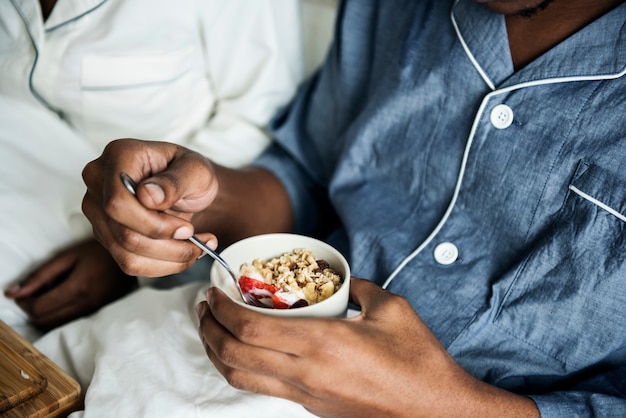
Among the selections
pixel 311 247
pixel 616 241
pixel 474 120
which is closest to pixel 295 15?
pixel 474 120

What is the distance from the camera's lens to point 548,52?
35.6 inches

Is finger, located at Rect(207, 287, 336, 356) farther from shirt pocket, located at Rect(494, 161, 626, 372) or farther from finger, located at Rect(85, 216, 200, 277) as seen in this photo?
shirt pocket, located at Rect(494, 161, 626, 372)

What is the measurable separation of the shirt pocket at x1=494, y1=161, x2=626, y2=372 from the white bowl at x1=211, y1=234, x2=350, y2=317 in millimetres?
300

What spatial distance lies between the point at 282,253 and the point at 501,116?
15.8 inches

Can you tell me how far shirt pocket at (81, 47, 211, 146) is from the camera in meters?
1.23

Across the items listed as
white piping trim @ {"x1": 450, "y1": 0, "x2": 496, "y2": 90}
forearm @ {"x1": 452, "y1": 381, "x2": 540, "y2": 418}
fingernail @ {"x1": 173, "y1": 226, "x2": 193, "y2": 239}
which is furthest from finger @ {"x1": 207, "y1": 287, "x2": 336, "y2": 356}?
white piping trim @ {"x1": 450, "y1": 0, "x2": 496, "y2": 90}

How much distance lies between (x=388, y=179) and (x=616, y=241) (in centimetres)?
41

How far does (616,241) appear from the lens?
85cm

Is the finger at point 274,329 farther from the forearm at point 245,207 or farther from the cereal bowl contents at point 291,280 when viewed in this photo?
the forearm at point 245,207

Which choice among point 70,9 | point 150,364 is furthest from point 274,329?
point 70,9

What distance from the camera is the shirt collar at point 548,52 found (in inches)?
33.9

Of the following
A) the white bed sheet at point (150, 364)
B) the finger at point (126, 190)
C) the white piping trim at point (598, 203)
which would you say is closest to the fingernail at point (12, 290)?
the white bed sheet at point (150, 364)

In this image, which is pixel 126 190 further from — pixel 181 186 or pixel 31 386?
pixel 31 386

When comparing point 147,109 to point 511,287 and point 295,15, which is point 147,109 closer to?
point 295,15
